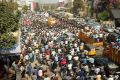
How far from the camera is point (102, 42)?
3953cm

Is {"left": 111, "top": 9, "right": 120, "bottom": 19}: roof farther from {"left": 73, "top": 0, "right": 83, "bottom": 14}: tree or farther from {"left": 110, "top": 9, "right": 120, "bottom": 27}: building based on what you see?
{"left": 73, "top": 0, "right": 83, "bottom": 14}: tree

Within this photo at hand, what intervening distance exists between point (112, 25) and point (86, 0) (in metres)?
39.5

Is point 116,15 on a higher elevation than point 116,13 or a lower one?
lower

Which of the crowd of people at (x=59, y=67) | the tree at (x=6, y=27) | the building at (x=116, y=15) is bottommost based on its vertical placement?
the building at (x=116, y=15)

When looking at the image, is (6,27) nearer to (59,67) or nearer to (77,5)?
(59,67)

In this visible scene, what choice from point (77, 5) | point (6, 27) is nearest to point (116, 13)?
point (77, 5)

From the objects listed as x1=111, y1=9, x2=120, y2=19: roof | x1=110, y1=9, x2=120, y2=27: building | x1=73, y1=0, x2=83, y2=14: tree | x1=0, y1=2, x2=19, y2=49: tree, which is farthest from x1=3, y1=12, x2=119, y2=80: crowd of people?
x1=73, y1=0, x2=83, y2=14: tree

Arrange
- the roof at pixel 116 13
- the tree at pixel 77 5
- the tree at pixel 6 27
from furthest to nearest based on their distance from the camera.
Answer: the tree at pixel 77 5
the roof at pixel 116 13
the tree at pixel 6 27

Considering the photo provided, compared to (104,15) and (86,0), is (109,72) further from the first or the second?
(86,0)

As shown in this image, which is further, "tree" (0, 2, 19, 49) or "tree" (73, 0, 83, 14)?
"tree" (73, 0, 83, 14)

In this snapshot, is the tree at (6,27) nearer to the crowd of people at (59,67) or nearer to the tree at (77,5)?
the crowd of people at (59,67)

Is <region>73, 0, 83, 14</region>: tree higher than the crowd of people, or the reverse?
the crowd of people

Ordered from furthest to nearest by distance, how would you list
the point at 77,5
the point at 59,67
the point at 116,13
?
1. the point at 77,5
2. the point at 116,13
3. the point at 59,67

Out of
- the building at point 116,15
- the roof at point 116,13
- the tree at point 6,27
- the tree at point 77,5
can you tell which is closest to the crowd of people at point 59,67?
the tree at point 6,27
